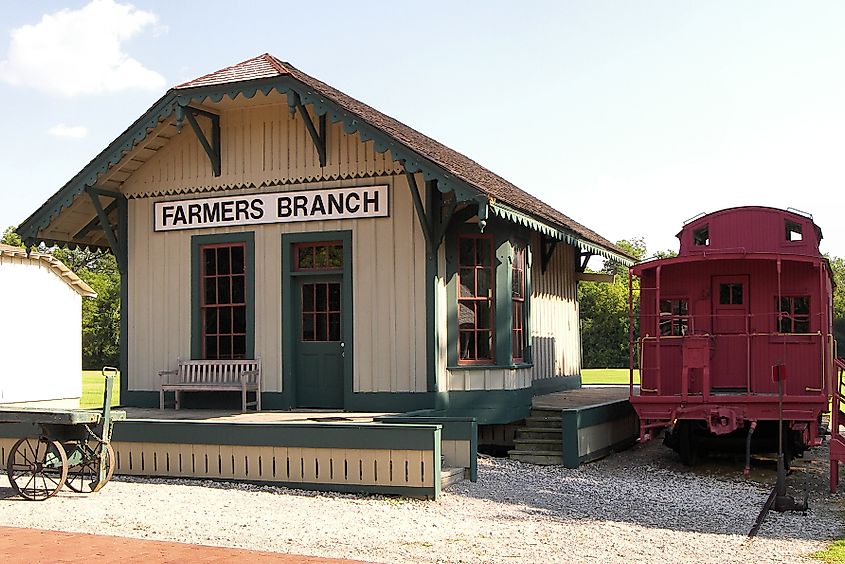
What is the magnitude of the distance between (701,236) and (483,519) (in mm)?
7771

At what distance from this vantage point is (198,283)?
16234 mm

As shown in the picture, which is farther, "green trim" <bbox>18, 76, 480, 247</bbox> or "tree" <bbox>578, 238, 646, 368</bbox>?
"tree" <bbox>578, 238, 646, 368</bbox>

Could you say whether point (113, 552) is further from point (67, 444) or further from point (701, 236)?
point (701, 236)

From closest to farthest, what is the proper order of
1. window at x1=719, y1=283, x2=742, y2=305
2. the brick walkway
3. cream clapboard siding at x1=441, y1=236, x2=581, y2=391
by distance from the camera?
the brick walkway
window at x1=719, y1=283, x2=742, y2=305
cream clapboard siding at x1=441, y1=236, x2=581, y2=391

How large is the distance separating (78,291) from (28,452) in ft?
54.7

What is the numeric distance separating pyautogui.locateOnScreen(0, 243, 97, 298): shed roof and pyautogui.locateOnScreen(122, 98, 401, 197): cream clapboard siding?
11.6 meters

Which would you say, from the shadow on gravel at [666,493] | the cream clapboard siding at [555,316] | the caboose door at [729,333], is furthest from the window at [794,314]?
the cream clapboard siding at [555,316]

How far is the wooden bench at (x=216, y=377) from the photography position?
1534 cm

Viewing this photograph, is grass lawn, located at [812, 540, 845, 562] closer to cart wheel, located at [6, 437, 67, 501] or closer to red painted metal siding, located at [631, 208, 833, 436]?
red painted metal siding, located at [631, 208, 833, 436]

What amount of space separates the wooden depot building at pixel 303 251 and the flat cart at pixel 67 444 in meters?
4.30

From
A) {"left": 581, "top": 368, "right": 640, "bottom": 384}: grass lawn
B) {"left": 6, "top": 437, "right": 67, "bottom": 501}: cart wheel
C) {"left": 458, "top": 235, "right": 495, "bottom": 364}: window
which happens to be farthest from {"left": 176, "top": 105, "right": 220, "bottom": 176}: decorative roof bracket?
{"left": 581, "top": 368, "right": 640, "bottom": 384}: grass lawn

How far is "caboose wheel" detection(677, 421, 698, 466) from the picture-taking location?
48.9 feet

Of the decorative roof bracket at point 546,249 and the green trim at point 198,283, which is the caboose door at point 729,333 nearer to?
the decorative roof bracket at point 546,249

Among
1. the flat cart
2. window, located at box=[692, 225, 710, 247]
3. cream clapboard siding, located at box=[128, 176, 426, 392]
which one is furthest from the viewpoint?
window, located at box=[692, 225, 710, 247]
